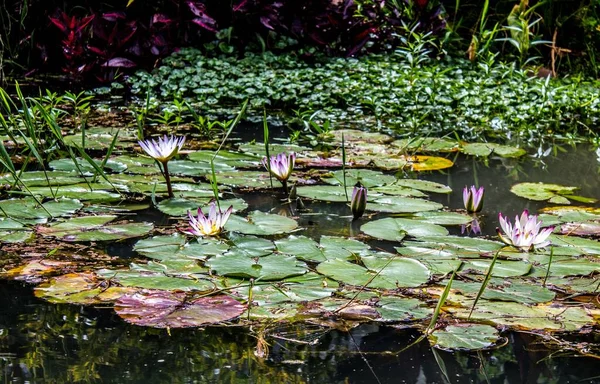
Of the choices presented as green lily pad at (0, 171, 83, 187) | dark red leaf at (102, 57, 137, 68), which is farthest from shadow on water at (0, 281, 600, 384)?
dark red leaf at (102, 57, 137, 68)

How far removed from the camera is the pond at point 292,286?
4.43 ft

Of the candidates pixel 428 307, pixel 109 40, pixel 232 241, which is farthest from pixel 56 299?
pixel 109 40

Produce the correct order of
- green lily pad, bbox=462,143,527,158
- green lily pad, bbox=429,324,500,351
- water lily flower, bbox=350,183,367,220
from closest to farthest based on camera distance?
green lily pad, bbox=429,324,500,351
water lily flower, bbox=350,183,367,220
green lily pad, bbox=462,143,527,158

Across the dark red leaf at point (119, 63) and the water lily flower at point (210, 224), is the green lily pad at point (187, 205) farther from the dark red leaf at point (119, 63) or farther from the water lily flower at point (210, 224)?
the dark red leaf at point (119, 63)

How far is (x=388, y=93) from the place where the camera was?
413 centimetres

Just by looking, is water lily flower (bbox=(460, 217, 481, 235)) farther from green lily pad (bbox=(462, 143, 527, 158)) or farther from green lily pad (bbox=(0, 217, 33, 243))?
green lily pad (bbox=(0, 217, 33, 243))

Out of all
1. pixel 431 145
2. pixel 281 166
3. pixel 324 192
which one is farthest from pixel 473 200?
pixel 431 145

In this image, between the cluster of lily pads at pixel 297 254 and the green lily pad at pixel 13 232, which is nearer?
the cluster of lily pads at pixel 297 254

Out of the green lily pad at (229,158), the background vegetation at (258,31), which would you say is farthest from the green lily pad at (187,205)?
the background vegetation at (258,31)

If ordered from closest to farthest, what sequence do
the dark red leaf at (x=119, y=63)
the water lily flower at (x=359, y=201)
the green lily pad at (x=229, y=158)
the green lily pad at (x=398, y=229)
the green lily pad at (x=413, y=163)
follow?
the green lily pad at (x=398, y=229) < the water lily flower at (x=359, y=201) < the green lily pad at (x=229, y=158) < the green lily pad at (x=413, y=163) < the dark red leaf at (x=119, y=63)

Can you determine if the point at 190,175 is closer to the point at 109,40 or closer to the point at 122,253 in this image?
the point at 122,253

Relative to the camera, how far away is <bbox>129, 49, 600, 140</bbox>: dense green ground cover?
3.79 metres

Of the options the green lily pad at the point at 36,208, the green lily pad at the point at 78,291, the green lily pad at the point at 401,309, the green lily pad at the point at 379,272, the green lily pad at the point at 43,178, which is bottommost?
the green lily pad at the point at 401,309

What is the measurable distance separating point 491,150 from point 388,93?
105cm
